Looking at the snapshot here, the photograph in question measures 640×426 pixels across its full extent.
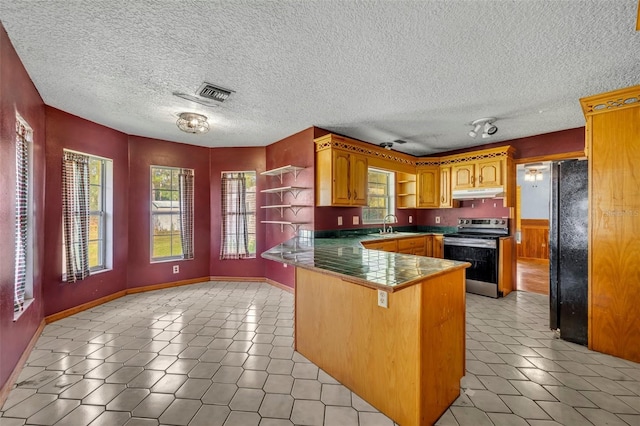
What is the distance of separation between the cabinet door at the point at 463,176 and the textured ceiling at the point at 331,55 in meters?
1.23

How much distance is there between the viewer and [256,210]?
15.6 ft

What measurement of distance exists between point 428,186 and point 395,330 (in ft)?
12.6

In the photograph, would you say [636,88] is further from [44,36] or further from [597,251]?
[44,36]

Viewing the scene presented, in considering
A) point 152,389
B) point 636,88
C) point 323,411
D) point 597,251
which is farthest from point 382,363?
point 636,88

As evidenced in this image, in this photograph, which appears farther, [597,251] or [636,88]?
[597,251]

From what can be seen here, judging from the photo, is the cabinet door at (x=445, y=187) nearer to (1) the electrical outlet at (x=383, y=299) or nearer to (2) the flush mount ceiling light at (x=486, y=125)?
(2) the flush mount ceiling light at (x=486, y=125)

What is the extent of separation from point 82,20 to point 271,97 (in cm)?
145

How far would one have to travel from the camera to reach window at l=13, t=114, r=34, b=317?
82.4 inches

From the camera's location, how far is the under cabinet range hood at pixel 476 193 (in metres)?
4.07

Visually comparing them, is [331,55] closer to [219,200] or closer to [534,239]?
[219,200]

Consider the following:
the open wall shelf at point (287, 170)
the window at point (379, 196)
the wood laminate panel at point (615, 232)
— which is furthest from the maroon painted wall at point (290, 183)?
the wood laminate panel at point (615, 232)

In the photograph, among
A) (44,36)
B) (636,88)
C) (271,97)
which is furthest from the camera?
(271,97)

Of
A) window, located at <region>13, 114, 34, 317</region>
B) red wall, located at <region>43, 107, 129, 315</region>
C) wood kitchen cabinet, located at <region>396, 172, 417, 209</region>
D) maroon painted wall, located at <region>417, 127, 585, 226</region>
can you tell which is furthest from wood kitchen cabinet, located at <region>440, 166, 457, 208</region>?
window, located at <region>13, 114, 34, 317</region>

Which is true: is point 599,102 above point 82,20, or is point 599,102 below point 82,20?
below
